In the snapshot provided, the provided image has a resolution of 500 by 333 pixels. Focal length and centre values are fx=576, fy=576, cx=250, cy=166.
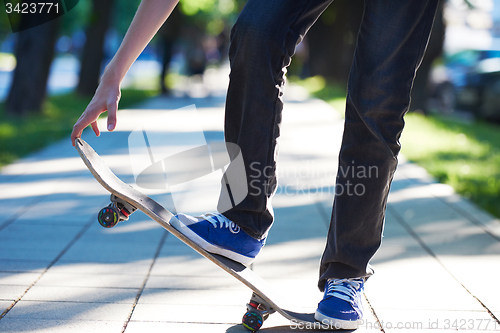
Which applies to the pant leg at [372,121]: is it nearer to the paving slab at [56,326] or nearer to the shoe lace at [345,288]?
the shoe lace at [345,288]

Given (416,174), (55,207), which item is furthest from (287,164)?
(55,207)

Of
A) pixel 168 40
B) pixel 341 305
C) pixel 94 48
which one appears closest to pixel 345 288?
pixel 341 305

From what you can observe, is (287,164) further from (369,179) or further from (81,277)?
(369,179)

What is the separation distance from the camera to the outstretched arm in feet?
6.54

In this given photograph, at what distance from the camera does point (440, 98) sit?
58.1 feet

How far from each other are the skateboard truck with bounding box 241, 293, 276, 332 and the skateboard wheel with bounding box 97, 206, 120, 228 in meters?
0.58

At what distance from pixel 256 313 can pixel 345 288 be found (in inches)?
13.7

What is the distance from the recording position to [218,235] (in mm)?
2037

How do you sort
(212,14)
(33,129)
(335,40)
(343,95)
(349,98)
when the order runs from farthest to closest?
(212,14) → (335,40) → (343,95) → (33,129) → (349,98)

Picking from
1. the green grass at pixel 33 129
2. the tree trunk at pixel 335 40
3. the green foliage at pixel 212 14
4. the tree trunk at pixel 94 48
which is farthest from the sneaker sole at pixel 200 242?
the green foliage at pixel 212 14

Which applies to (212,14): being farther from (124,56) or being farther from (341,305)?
(341,305)

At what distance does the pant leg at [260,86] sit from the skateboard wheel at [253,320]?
30 centimetres

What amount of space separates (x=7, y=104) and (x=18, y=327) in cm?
963

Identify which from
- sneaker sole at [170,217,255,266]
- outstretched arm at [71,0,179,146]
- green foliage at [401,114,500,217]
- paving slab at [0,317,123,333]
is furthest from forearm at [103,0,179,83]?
green foliage at [401,114,500,217]
